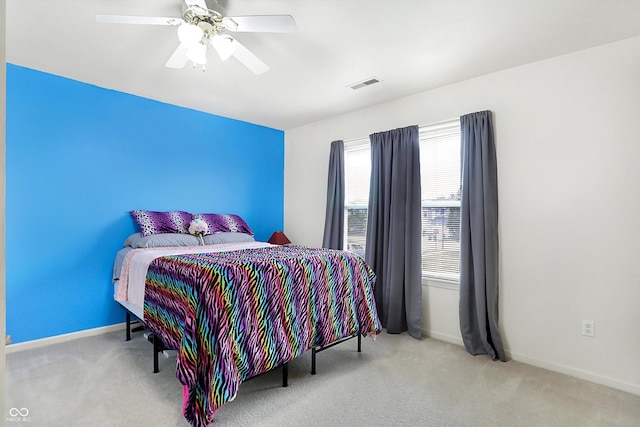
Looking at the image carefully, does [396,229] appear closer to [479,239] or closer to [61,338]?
[479,239]

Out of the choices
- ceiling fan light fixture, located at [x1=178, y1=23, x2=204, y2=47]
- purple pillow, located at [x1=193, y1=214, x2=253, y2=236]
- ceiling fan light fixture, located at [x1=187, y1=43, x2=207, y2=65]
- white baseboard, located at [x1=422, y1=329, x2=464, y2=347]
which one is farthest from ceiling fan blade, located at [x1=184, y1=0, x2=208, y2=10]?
white baseboard, located at [x1=422, y1=329, x2=464, y2=347]

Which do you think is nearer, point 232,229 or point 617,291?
point 617,291

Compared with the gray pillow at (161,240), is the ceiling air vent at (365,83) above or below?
→ above

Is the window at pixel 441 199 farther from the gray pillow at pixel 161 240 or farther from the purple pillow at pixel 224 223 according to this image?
the gray pillow at pixel 161 240

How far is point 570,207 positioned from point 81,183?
4.28m

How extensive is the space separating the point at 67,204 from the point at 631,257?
4.62 metres

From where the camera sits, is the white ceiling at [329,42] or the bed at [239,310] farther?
the white ceiling at [329,42]

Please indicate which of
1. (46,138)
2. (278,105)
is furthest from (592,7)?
(46,138)

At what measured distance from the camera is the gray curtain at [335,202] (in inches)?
159

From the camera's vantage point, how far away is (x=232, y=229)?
13.0 feet

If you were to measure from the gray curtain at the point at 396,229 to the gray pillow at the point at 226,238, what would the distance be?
4.70ft

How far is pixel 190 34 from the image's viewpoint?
188cm

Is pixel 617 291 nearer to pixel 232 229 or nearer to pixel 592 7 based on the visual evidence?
pixel 592 7

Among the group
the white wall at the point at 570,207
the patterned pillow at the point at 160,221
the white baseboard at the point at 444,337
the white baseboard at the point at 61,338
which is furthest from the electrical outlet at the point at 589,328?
the white baseboard at the point at 61,338
